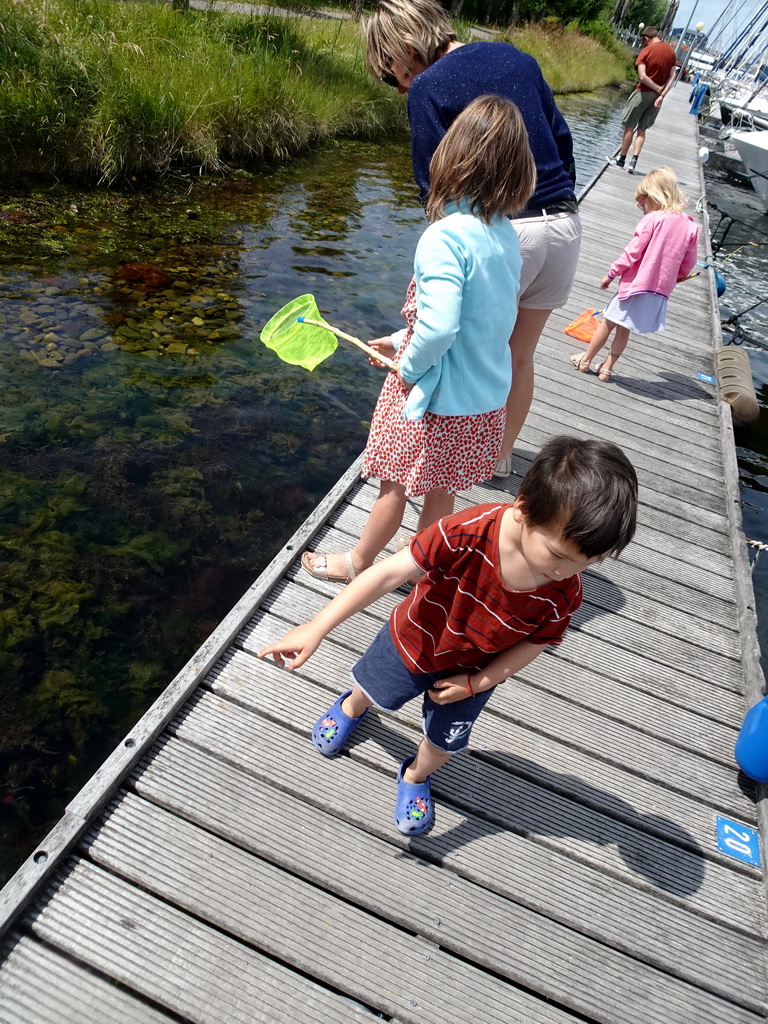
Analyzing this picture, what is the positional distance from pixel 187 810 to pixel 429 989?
734 millimetres

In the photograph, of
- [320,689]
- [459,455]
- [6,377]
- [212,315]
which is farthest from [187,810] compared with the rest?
[212,315]

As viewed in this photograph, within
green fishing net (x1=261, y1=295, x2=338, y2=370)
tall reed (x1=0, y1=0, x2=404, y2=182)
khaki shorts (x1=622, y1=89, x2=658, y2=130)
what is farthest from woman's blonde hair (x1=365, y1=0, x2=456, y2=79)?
khaki shorts (x1=622, y1=89, x2=658, y2=130)

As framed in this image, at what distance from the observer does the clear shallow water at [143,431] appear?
2.84 m

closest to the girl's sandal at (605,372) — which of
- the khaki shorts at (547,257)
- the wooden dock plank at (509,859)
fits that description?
the khaki shorts at (547,257)

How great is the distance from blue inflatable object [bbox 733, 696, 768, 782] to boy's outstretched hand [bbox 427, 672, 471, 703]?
1.13 m

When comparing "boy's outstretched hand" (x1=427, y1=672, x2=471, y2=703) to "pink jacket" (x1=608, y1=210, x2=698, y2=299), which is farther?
"pink jacket" (x1=608, y1=210, x2=698, y2=299)

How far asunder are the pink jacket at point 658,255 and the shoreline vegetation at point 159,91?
2314 mm

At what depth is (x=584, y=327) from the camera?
17.8 ft

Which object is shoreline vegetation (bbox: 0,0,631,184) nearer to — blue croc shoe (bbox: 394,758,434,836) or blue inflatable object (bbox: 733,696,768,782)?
blue inflatable object (bbox: 733,696,768,782)

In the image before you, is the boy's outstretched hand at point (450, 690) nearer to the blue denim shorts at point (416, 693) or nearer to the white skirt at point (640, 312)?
the blue denim shorts at point (416, 693)

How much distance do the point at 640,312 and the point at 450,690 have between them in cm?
347

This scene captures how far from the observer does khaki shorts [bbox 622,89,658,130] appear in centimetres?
952

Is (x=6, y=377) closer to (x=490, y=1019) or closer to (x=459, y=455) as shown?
(x=459, y=455)

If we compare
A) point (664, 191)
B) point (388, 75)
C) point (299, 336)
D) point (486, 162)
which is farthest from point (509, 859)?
point (664, 191)
